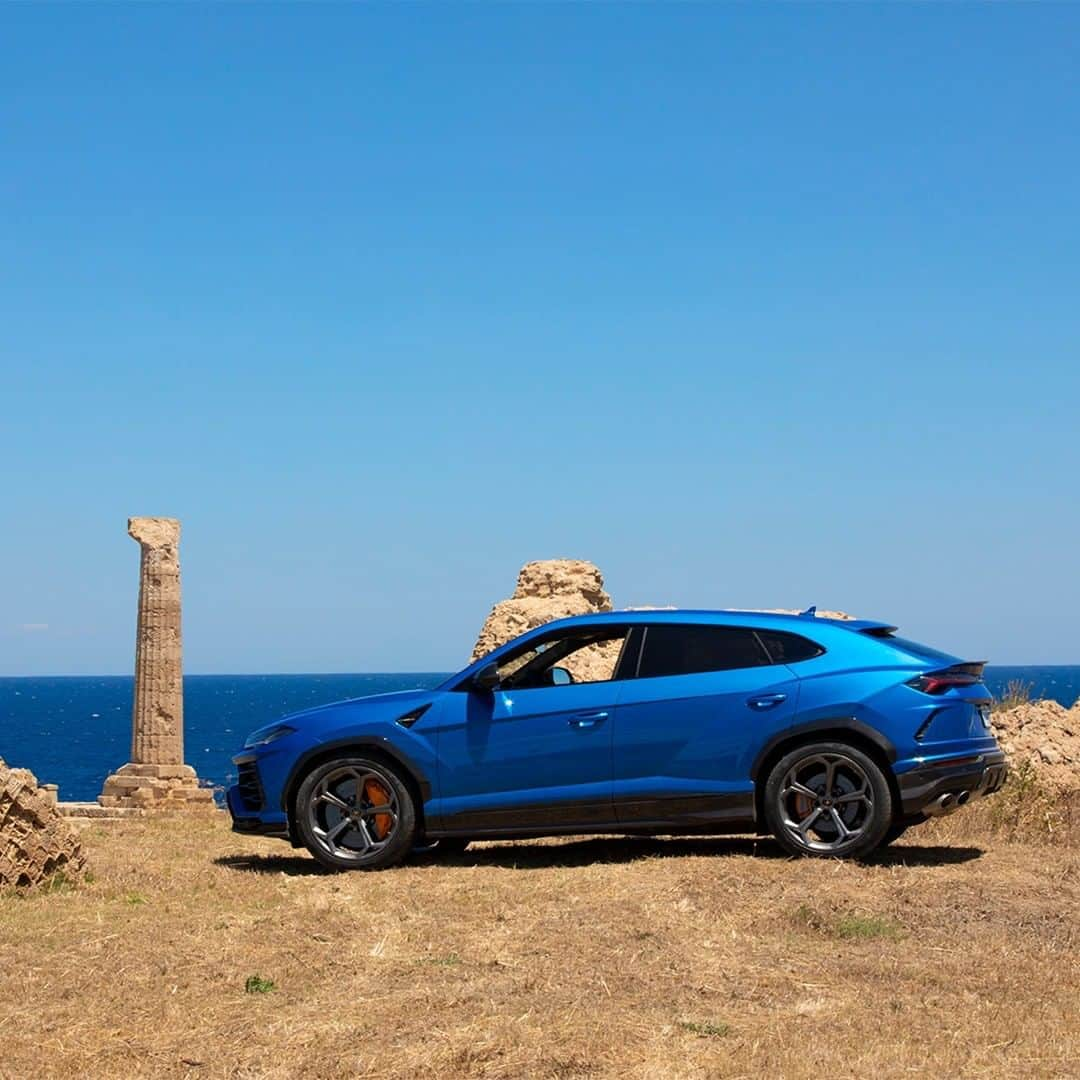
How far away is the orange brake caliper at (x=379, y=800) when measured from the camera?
10.7 metres

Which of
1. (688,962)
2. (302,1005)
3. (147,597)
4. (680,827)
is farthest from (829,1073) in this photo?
(147,597)

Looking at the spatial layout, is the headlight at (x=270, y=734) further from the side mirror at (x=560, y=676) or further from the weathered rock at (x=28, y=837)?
the side mirror at (x=560, y=676)

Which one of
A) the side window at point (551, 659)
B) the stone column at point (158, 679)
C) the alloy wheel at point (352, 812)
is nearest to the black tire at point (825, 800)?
the side window at point (551, 659)

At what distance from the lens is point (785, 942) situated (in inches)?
318

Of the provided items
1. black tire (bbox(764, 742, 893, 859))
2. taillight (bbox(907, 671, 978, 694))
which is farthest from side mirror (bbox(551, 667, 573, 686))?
taillight (bbox(907, 671, 978, 694))

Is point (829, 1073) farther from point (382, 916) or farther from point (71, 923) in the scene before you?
point (71, 923)

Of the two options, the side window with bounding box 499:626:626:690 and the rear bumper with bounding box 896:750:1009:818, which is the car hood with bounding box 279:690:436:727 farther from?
the rear bumper with bounding box 896:750:1009:818

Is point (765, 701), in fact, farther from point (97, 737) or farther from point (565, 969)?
point (97, 737)

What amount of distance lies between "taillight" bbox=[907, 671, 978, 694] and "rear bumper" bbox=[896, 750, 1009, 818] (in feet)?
1.53

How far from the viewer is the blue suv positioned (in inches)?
389

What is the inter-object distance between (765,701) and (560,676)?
1.73 m

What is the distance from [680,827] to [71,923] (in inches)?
155

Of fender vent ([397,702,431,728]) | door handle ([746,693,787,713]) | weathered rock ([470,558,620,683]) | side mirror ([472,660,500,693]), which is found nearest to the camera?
door handle ([746,693,787,713])

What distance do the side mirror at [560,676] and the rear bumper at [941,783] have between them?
A: 2.46 m
